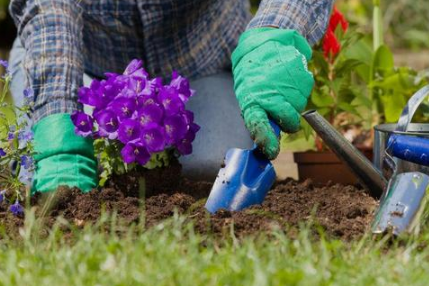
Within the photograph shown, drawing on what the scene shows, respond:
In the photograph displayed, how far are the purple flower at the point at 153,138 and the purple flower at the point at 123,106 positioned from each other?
0.23 feet

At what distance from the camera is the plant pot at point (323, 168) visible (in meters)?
2.82

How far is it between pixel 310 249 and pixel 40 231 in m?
0.69

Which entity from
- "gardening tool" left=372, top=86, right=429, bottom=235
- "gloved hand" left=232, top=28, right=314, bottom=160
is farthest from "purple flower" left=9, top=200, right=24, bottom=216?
"gardening tool" left=372, top=86, right=429, bottom=235

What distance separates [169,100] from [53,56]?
447 millimetres

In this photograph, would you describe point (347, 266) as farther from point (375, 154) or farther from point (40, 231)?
point (375, 154)

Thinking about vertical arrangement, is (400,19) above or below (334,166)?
above

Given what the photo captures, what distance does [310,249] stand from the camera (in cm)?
171

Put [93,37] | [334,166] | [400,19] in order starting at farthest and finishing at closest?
1. [400,19]
2. [93,37]
3. [334,166]

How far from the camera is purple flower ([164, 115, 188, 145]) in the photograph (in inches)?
93.1

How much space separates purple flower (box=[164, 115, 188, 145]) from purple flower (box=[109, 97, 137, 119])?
4.2 inches

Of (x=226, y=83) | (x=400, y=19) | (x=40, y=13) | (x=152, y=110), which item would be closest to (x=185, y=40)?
(x=226, y=83)

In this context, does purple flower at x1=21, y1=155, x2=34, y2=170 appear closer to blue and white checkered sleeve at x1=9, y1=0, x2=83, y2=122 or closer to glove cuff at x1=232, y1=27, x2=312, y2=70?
blue and white checkered sleeve at x1=9, y1=0, x2=83, y2=122

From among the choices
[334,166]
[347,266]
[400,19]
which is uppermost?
[400,19]

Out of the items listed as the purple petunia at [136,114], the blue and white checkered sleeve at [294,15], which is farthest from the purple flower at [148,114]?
the blue and white checkered sleeve at [294,15]
